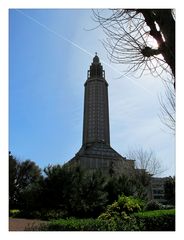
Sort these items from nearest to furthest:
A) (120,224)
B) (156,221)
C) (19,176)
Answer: (120,224), (156,221), (19,176)

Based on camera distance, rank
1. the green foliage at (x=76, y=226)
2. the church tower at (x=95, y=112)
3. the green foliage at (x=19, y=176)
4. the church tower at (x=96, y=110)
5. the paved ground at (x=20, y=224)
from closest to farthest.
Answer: the green foliage at (x=76, y=226) → the paved ground at (x=20, y=224) → the green foliage at (x=19, y=176) → the church tower at (x=95, y=112) → the church tower at (x=96, y=110)

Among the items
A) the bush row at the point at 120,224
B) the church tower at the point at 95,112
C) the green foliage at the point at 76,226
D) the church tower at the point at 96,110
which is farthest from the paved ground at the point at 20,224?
the church tower at the point at 96,110

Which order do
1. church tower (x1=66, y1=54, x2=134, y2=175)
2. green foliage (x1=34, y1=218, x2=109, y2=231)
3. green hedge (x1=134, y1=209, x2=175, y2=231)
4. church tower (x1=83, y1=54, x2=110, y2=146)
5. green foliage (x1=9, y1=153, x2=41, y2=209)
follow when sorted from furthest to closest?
church tower (x1=83, y1=54, x2=110, y2=146) < church tower (x1=66, y1=54, x2=134, y2=175) < green foliage (x1=9, y1=153, x2=41, y2=209) < green hedge (x1=134, y1=209, x2=175, y2=231) < green foliage (x1=34, y1=218, x2=109, y2=231)

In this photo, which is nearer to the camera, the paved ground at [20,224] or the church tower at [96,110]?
the paved ground at [20,224]

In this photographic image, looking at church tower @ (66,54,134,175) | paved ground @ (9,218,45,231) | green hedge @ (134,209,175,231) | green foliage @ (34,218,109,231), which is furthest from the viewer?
church tower @ (66,54,134,175)

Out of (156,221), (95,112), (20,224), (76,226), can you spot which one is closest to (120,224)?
(76,226)

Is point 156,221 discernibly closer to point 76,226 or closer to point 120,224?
point 120,224

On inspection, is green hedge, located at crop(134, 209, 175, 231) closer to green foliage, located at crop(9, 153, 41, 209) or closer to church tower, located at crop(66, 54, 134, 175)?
green foliage, located at crop(9, 153, 41, 209)

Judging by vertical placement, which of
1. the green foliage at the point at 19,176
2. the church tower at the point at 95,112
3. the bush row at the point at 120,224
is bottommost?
the green foliage at the point at 19,176

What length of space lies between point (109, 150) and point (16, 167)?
1232 inches

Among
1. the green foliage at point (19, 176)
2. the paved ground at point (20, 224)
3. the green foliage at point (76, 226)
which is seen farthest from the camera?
the green foliage at point (19, 176)

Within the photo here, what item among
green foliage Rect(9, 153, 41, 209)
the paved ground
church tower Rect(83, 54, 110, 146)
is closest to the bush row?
the paved ground

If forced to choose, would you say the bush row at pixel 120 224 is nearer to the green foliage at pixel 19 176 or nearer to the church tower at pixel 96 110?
the green foliage at pixel 19 176

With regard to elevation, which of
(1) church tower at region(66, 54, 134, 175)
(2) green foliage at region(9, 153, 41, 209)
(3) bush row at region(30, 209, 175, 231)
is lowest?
(2) green foliage at region(9, 153, 41, 209)
